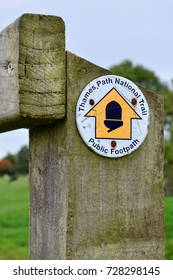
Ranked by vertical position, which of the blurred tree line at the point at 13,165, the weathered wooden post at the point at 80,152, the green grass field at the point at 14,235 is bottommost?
the green grass field at the point at 14,235

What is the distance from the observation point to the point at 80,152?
2.38 m

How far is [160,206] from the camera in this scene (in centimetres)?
252

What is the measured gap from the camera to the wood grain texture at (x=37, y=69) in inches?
92.4

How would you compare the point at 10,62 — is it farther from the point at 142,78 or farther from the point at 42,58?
the point at 142,78

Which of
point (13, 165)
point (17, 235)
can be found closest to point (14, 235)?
point (17, 235)

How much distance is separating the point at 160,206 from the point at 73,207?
0.34 metres

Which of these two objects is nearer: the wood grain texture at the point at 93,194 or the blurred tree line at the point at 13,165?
the wood grain texture at the point at 93,194

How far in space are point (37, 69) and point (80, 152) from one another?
30 centimetres

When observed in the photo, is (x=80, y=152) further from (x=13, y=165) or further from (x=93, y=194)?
(x=13, y=165)

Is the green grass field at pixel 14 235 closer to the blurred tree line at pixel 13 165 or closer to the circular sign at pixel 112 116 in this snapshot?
the circular sign at pixel 112 116

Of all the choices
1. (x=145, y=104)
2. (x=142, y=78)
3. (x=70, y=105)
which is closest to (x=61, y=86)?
(x=70, y=105)

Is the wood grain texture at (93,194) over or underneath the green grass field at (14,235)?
over

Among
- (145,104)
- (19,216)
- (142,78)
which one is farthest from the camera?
(142,78)

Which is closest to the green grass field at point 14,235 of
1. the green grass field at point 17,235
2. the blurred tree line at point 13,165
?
the green grass field at point 17,235
